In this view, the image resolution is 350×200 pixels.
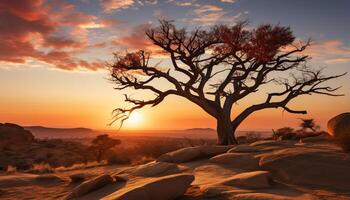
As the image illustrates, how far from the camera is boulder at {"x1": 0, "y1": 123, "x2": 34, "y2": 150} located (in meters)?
45.8

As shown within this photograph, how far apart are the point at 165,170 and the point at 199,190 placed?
3.54 m

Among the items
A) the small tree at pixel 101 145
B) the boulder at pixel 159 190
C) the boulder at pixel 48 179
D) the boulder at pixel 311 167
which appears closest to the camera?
the boulder at pixel 159 190

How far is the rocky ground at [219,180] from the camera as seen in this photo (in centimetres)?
978

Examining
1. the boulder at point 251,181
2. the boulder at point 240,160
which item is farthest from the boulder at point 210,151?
the boulder at point 251,181

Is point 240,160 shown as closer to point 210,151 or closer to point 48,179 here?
point 210,151

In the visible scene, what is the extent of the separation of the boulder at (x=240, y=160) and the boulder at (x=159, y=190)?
3.84m

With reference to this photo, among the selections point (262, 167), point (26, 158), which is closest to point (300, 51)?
point (262, 167)

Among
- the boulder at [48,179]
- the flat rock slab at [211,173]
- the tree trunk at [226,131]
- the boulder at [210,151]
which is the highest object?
the tree trunk at [226,131]

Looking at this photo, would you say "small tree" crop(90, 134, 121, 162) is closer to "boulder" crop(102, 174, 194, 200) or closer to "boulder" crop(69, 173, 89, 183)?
"boulder" crop(69, 173, 89, 183)

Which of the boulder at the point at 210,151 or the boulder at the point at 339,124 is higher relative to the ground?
the boulder at the point at 339,124

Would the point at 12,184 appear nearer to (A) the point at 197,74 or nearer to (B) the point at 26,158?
(A) the point at 197,74

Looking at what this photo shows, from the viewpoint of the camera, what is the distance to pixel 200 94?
25.1 m

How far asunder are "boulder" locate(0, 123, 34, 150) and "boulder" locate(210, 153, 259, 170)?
35.1 m

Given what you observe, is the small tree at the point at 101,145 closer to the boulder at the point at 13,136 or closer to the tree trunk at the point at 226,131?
the boulder at the point at 13,136
